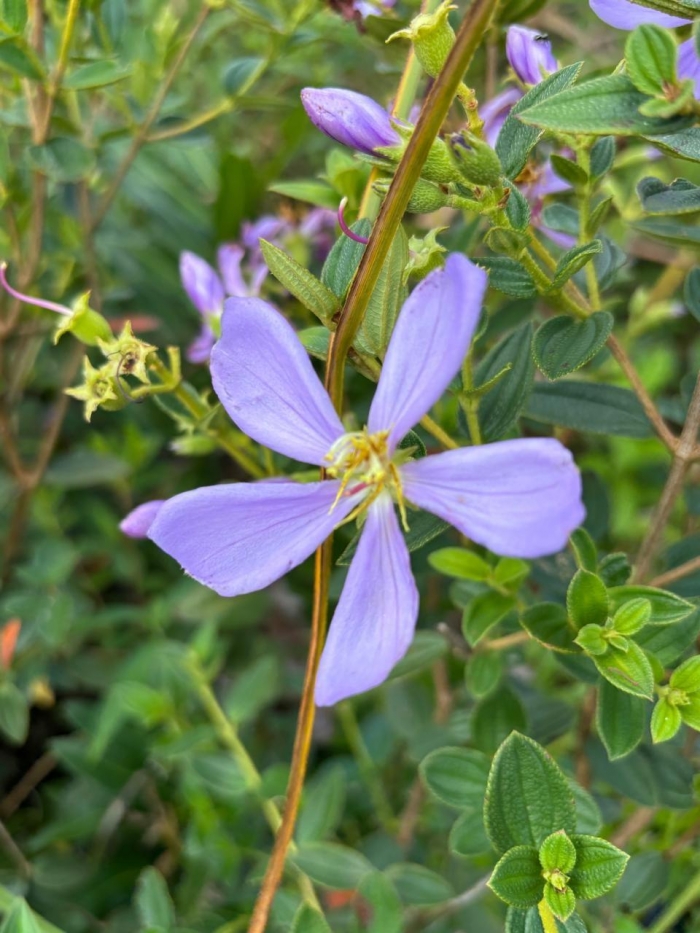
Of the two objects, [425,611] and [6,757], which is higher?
[425,611]

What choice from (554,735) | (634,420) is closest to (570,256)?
(634,420)

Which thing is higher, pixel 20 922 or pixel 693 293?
pixel 693 293

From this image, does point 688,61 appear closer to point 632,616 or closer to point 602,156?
point 602,156

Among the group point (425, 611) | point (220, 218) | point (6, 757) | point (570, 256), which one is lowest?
point (6, 757)

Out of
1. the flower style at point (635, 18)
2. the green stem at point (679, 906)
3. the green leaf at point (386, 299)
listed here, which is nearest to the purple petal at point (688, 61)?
the flower style at point (635, 18)

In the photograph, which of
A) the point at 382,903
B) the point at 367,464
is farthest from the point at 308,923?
the point at 367,464

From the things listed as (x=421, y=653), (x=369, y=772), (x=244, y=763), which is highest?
(x=421, y=653)

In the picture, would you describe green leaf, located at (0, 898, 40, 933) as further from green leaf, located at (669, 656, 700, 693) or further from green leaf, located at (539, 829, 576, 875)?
green leaf, located at (669, 656, 700, 693)

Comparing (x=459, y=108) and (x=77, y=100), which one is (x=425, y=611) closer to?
(x=459, y=108)

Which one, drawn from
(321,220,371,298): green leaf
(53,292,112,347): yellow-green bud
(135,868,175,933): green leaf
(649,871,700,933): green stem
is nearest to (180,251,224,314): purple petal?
(53,292,112,347): yellow-green bud
